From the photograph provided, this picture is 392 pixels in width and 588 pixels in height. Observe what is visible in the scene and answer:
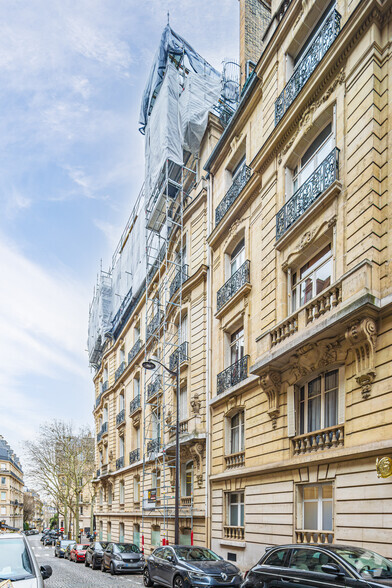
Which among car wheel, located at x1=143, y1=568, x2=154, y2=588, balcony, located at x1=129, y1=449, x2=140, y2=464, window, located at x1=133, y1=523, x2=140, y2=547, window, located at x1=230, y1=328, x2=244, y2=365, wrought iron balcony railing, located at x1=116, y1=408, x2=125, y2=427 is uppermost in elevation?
window, located at x1=230, y1=328, x2=244, y2=365

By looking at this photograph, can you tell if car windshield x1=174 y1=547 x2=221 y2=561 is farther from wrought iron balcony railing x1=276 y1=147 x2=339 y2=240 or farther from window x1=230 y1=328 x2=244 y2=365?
wrought iron balcony railing x1=276 y1=147 x2=339 y2=240

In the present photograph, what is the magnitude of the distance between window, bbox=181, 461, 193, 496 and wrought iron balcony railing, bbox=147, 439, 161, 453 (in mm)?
3434

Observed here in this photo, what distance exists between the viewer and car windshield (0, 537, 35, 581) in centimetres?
807

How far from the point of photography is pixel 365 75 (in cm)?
1259

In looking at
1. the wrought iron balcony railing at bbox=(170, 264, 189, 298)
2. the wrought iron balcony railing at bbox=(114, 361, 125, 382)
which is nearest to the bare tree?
the wrought iron balcony railing at bbox=(114, 361, 125, 382)

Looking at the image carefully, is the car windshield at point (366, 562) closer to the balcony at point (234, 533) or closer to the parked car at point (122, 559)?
the balcony at point (234, 533)

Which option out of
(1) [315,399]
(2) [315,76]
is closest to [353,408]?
(1) [315,399]

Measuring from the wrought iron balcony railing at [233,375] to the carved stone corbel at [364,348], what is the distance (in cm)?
642

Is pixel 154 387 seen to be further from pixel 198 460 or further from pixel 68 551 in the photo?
pixel 68 551

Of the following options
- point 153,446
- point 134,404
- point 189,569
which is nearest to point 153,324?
point 153,446

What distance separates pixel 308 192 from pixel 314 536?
883 centimetres

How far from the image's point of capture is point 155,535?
26.8 m

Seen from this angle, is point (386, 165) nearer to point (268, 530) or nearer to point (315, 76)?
point (315, 76)

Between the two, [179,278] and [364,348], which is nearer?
[364,348]
